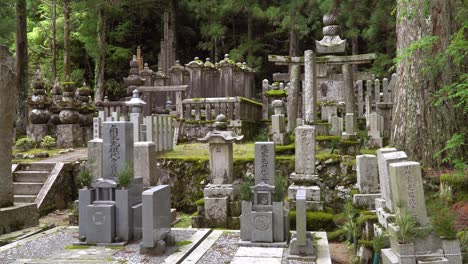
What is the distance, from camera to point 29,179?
38.1 feet

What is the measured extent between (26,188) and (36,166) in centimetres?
89

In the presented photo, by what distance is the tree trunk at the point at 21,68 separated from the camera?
17922 millimetres

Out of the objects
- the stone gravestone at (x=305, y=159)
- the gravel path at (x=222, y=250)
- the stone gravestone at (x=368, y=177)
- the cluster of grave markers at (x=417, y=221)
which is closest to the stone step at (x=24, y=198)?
the gravel path at (x=222, y=250)

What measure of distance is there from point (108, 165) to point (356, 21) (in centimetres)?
1888

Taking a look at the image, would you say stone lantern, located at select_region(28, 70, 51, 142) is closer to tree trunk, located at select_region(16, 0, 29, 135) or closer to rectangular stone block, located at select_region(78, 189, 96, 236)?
tree trunk, located at select_region(16, 0, 29, 135)

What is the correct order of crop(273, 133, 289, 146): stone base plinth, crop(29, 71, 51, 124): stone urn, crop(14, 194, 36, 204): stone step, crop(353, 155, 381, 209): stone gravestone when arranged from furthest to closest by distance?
crop(29, 71, 51, 124): stone urn
crop(273, 133, 289, 146): stone base plinth
crop(14, 194, 36, 204): stone step
crop(353, 155, 381, 209): stone gravestone

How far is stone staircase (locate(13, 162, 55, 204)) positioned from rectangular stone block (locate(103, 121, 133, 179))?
4.70 m

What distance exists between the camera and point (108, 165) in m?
7.27

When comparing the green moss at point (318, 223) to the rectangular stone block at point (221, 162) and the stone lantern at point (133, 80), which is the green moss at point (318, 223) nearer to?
the rectangular stone block at point (221, 162)

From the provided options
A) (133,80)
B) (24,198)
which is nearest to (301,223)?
(24,198)

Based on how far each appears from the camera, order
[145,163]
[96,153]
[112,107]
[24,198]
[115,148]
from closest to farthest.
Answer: [115,148] < [145,163] < [96,153] < [24,198] < [112,107]

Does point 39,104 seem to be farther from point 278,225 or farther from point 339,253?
point 339,253

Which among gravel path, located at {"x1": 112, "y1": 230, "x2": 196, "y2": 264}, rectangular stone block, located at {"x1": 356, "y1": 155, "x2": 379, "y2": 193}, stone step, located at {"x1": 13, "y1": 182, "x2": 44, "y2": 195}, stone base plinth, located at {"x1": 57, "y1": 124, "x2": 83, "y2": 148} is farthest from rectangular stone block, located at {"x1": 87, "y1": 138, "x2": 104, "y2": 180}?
rectangular stone block, located at {"x1": 356, "y1": 155, "x2": 379, "y2": 193}

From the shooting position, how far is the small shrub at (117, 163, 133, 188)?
7.01m
